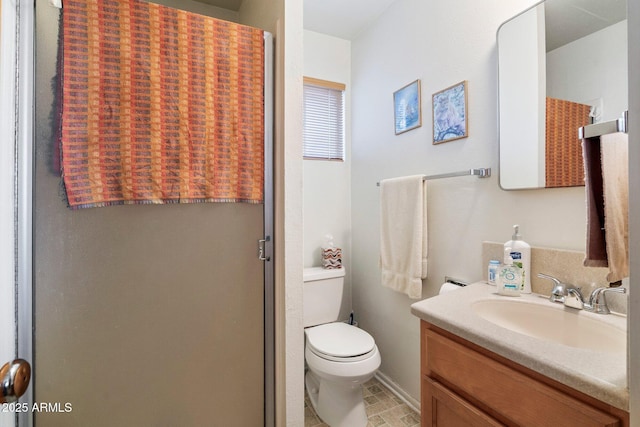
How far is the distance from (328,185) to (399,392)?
61.5 inches

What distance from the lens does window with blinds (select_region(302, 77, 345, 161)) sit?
7.39 feet

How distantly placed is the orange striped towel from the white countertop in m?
0.89

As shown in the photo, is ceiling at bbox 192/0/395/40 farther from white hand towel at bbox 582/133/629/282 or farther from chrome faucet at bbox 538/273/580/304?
chrome faucet at bbox 538/273/580/304

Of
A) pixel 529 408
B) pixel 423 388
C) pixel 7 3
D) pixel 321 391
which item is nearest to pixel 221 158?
pixel 7 3

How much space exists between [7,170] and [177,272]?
587 millimetres

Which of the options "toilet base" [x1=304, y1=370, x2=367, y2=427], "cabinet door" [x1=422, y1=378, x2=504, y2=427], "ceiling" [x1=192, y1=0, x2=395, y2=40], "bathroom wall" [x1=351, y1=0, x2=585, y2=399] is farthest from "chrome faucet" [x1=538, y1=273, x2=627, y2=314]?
"ceiling" [x1=192, y1=0, x2=395, y2=40]

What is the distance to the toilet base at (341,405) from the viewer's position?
5.22 ft

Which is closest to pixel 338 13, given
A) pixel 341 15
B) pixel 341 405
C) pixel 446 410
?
pixel 341 15

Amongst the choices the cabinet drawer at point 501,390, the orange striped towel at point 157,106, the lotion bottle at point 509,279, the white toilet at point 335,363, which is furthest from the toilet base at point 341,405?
→ the orange striped towel at point 157,106

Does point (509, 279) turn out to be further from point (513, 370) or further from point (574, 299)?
point (513, 370)

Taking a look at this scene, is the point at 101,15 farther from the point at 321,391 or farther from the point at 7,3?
the point at 321,391

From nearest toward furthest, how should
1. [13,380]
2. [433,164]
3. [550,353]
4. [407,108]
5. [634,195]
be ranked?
[634,195] → [13,380] → [550,353] → [433,164] → [407,108]

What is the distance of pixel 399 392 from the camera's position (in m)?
1.86

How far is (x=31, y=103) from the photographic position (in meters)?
0.94
